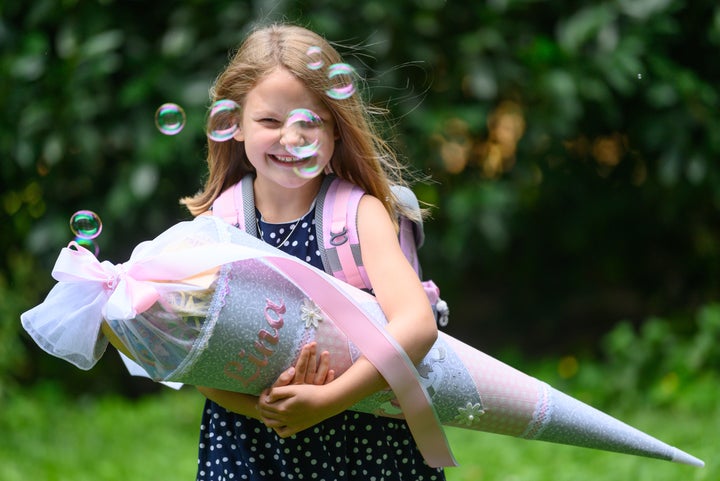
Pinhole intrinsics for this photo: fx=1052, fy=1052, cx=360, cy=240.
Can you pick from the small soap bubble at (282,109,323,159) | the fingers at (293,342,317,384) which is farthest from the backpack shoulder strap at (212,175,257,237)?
the fingers at (293,342,317,384)

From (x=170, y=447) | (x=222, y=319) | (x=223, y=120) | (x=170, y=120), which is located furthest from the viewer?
(x=170, y=447)

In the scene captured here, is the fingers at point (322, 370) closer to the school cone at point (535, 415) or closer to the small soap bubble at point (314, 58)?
the school cone at point (535, 415)

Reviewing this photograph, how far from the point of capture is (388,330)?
1970 millimetres

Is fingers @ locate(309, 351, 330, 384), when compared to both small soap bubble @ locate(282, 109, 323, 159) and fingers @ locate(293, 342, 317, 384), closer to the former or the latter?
fingers @ locate(293, 342, 317, 384)

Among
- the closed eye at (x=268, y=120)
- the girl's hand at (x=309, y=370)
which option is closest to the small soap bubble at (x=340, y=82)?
the closed eye at (x=268, y=120)

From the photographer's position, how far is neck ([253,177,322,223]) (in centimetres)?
220

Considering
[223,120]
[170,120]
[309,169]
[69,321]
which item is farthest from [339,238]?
[170,120]

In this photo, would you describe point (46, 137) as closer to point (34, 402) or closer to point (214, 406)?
point (34, 402)

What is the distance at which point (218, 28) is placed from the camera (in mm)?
4852

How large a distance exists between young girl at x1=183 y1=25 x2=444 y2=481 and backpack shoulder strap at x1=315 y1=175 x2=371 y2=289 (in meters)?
0.02

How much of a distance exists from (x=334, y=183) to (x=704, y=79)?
335cm

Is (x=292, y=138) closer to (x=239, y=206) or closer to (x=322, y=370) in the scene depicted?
(x=239, y=206)

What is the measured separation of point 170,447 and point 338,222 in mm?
2744

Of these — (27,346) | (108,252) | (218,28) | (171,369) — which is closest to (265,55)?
(171,369)
